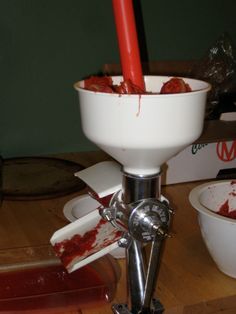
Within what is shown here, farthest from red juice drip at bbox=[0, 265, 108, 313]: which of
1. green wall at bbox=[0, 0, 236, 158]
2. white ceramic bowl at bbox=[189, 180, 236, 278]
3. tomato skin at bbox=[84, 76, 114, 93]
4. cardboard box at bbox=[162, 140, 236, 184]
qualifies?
green wall at bbox=[0, 0, 236, 158]

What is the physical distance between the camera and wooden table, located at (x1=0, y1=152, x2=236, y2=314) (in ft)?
2.25

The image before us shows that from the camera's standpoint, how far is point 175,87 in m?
0.53

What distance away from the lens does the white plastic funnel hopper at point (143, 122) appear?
1.53 ft

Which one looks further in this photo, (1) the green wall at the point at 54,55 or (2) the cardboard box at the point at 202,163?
(1) the green wall at the point at 54,55

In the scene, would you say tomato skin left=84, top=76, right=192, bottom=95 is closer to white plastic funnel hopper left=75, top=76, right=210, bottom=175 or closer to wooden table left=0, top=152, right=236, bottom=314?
white plastic funnel hopper left=75, top=76, right=210, bottom=175

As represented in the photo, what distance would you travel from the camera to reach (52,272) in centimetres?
73

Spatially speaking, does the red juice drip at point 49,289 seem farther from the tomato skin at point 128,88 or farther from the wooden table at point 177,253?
the tomato skin at point 128,88

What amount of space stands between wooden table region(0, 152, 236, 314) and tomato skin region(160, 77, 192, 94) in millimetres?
310

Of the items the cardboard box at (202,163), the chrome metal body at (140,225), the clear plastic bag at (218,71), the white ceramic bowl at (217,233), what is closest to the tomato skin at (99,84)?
the chrome metal body at (140,225)

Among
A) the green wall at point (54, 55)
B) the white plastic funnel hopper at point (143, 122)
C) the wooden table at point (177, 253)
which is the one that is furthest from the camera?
the green wall at point (54, 55)

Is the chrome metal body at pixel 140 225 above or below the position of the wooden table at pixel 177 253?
above

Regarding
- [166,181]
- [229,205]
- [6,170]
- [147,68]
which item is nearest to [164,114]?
[229,205]

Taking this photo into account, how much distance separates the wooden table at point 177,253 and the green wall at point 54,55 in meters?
0.33

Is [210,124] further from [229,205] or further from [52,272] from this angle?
[52,272]
